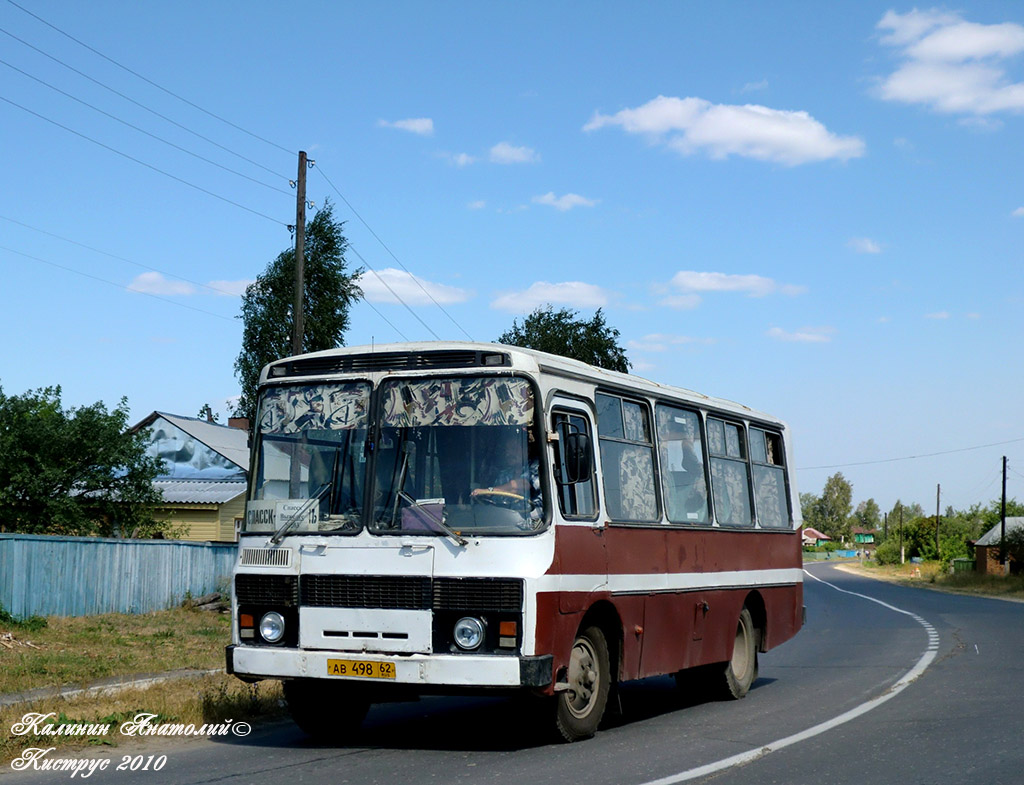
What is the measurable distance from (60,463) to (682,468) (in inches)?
871

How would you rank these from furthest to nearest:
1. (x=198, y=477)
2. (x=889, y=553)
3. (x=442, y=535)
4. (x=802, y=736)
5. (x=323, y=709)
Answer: (x=889, y=553) → (x=198, y=477) → (x=323, y=709) → (x=802, y=736) → (x=442, y=535)

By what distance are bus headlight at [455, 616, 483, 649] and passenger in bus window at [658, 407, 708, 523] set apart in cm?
327

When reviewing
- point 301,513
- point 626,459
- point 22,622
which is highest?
point 626,459

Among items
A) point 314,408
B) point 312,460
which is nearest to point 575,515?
point 312,460

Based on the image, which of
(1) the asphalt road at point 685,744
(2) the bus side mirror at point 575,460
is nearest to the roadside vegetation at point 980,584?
(1) the asphalt road at point 685,744

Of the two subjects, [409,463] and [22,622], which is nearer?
[409,463]

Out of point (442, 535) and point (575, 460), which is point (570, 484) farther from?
point (442, 535)

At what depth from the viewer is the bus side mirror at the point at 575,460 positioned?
9.54 m

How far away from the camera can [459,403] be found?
9.66m

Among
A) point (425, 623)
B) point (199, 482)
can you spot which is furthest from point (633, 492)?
point (199, 482)

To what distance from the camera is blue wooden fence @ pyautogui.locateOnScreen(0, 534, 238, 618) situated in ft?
73.5

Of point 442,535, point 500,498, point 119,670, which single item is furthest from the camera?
point 119,670

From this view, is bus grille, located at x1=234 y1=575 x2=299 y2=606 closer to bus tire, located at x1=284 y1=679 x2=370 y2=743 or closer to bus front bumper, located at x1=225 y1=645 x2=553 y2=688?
bus front bumper, located at x1=225 y1=645 x2=553 y2=688

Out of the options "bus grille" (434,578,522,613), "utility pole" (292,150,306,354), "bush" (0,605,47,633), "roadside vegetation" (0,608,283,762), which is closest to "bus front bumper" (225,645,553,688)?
"bus grille" (434,578,522,613)
